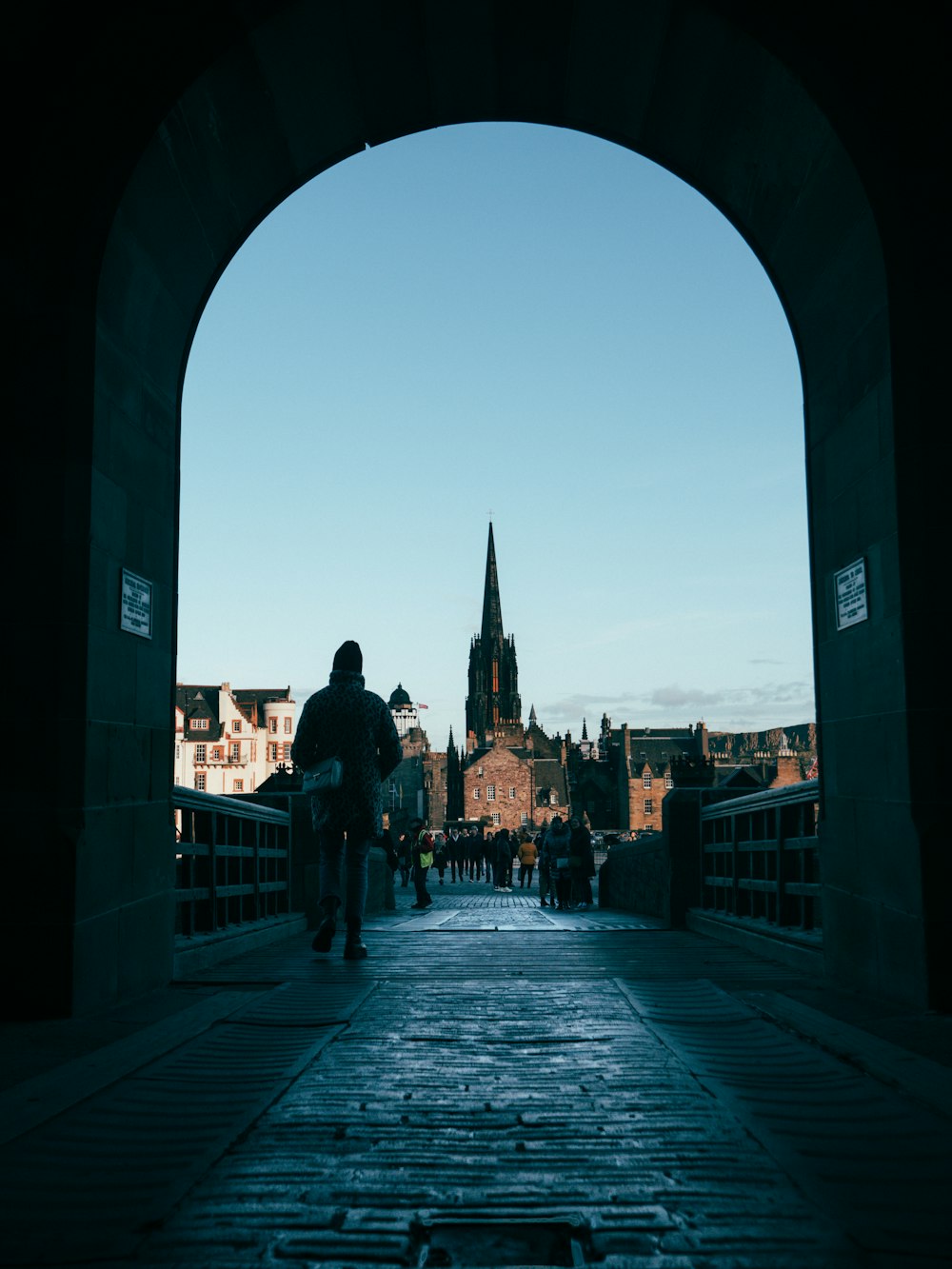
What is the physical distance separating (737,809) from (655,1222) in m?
6.44

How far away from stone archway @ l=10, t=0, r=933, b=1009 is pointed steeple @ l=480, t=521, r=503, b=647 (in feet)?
403

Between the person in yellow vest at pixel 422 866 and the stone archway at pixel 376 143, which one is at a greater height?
the stone archway at pixel 376 143

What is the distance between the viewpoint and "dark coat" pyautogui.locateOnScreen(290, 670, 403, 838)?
23.6ft

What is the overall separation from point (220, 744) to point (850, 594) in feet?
267

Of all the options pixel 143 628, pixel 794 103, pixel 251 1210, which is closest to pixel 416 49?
pixel 794 103

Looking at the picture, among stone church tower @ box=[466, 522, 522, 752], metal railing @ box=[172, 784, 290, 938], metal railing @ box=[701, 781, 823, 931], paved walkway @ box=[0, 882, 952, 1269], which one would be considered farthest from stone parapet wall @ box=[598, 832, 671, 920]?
stone church tower @ box=[466, 522, 522, 752]

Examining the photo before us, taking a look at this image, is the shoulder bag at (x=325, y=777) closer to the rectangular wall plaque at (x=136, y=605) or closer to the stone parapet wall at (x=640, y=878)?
the rectangular wall plaque at (x=136, y=605)

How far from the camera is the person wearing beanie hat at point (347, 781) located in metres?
7.20

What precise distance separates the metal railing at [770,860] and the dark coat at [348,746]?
251 cm

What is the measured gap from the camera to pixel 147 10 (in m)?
5.50

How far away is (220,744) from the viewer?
277 ft

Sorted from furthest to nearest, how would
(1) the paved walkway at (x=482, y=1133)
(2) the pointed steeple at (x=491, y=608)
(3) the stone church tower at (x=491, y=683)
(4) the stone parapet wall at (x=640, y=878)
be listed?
(2) the pointed steeple at (x=491, y=608)
(3) the stone church tower at (x=491, y=683)
(4) the stone parapet wall at (x=640, y=878)
(1) the paved walkway at (x=482, y=1133)

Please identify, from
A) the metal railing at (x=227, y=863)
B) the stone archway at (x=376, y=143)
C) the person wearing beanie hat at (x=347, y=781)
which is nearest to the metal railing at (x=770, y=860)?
the stone archway at (x=376, y=143)

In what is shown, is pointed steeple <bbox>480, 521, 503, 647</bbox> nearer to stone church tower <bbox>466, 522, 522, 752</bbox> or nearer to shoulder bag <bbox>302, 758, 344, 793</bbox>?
stone church tower <bbox>466, 522, 522, 752</bbox>
